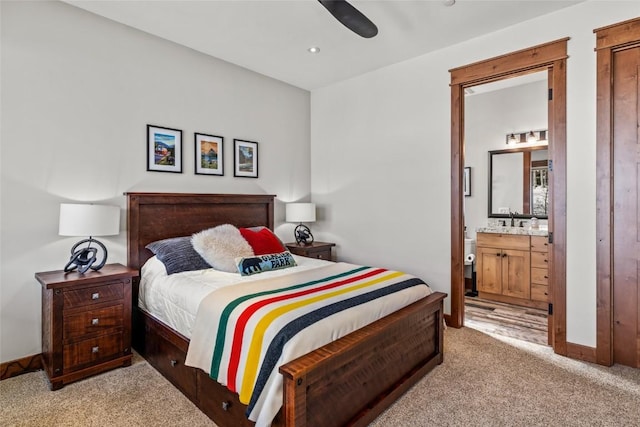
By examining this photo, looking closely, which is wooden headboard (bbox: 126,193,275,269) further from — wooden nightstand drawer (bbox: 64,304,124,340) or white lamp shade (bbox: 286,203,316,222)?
wooden nightstand drawer (bbox: 64,304,124,340)

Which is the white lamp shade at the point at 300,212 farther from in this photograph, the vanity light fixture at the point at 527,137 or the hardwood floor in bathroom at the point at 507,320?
the vanity light fixture at the point at 527,137

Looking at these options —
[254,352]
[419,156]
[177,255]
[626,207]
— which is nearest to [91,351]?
[177,255]

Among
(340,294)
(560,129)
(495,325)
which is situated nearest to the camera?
(340,294)

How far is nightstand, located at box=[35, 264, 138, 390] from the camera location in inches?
90.7

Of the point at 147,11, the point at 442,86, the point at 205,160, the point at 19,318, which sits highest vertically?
the point at 147,11

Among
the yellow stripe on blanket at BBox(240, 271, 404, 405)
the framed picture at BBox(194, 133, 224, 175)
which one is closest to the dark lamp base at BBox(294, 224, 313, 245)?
the framed picture at BBox(194, 133, 224, 175)

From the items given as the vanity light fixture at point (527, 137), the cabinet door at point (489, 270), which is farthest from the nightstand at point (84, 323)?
the vanity light fixture at point (527, 137)

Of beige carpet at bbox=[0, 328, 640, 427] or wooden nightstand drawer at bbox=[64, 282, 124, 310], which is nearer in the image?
beige carpet at bbox=[0, 328, 640, 427]

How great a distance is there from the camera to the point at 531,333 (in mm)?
3279

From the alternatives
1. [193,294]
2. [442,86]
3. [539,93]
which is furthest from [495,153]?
[193,294]

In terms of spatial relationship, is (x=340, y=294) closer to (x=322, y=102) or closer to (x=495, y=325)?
(x=495, y=325)

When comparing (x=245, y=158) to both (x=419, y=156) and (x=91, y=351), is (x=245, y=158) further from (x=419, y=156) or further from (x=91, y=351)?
(x=91, y=351)

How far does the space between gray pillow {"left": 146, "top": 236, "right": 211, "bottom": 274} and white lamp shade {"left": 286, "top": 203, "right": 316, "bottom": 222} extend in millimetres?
1500

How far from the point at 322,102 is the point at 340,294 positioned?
10.6ft
